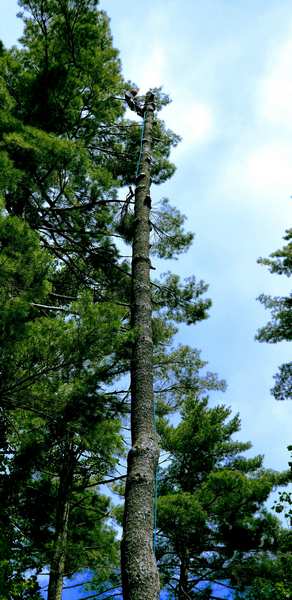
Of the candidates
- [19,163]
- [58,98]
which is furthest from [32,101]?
[19,163]

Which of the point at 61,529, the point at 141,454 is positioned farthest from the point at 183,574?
the point at 141,454

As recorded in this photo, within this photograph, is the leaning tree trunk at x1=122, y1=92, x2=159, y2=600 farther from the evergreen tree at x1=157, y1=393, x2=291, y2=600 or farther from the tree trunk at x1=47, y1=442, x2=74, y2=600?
the evergreen tree at x1=157, y1=393, x2=291, y2=600

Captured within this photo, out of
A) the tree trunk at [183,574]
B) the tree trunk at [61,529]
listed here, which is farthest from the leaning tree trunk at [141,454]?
the tree trunk at [183,574]

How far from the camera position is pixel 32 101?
21.5 ft

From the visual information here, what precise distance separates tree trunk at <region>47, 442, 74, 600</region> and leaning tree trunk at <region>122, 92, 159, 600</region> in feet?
10.3

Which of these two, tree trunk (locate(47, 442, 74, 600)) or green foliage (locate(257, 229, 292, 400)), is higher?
green foliage (locate(257, 229, 292, 400))

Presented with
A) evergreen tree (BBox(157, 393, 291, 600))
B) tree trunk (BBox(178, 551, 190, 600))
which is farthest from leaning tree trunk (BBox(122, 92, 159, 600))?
tree trunk (BBox(178, 551, 190, 600))

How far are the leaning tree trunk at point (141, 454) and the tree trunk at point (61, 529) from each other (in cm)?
313

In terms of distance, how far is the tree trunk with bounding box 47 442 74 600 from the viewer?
25.6ft

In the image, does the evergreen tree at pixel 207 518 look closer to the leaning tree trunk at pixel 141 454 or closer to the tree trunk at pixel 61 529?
the tree trunk at pixel 61 529

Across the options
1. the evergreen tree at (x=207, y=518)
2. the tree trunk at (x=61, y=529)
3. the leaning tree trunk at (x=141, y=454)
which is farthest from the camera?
the evergreen tree at (x=207, y=518)

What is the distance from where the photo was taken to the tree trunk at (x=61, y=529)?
7797 mm

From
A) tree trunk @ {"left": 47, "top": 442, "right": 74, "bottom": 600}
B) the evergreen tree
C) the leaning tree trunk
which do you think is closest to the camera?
the leaning tree trunk

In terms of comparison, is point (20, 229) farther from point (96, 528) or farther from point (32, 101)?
point (96, 528)
